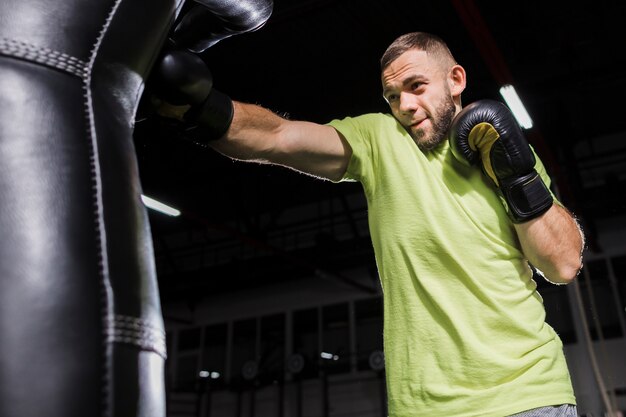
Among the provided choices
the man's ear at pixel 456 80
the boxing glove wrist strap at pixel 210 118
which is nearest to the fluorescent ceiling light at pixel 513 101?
the man's ear at pixel 456 80

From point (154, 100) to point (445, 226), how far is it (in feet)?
2.51

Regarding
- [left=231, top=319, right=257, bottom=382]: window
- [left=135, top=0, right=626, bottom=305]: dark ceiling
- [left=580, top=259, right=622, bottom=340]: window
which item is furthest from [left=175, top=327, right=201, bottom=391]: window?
[left=580, top=259, right=622, bottom=340]: window

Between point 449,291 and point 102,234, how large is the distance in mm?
907

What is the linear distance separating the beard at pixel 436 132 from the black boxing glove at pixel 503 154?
0.06m

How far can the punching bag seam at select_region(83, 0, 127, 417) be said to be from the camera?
673mm

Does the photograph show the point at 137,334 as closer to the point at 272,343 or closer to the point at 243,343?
the point at 272,343

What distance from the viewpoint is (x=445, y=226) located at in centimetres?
145

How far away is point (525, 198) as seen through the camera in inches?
56.7

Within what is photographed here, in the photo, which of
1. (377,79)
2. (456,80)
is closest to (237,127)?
(456,80)

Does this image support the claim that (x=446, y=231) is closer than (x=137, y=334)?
No

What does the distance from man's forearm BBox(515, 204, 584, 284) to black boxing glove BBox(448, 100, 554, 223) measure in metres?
0.03

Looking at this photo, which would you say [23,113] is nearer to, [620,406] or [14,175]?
[14,175]

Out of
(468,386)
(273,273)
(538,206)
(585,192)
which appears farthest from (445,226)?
(273,273)

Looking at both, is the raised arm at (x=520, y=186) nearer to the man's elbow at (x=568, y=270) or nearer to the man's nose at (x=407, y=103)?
the man's elbow at (x=568, y=270)
